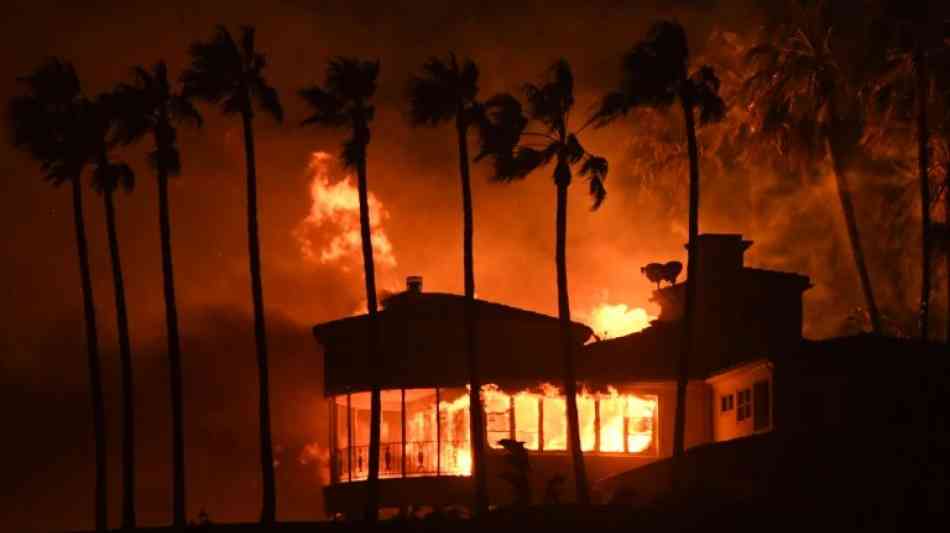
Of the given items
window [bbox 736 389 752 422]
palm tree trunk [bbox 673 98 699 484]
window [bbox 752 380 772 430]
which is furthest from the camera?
window [bbox 736 389 752 422]

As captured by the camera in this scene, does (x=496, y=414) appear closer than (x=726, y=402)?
No

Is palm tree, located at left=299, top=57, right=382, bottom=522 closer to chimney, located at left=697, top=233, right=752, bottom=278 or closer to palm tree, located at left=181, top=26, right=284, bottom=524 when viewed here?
palm tree, located at left=181, top=26, right=284, bottom=524

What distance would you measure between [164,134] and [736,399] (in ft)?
64.5

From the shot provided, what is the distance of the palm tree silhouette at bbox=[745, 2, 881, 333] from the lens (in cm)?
6431

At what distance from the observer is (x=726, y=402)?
59875mm

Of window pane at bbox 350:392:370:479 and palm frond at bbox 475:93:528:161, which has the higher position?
palm frond at bbox 475:93:528:161

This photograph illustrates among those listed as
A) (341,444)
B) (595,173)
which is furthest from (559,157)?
(341,444)

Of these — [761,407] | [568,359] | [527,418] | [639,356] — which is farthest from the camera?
[639,356]

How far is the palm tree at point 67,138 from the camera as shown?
54500 millimetres

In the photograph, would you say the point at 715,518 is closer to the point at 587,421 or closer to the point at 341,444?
the point at 587,421

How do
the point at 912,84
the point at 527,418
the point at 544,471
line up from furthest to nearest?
the point at 527,418, the point at 912,84, the point at 544,471

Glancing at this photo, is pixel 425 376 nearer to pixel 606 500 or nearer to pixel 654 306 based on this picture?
pixel 606 500

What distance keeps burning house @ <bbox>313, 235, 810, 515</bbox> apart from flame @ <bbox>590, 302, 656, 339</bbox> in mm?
5056

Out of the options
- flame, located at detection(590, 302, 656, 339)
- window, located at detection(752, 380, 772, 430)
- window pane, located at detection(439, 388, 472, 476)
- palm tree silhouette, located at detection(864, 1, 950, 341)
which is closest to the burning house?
window pane, located at detection(439, 388, 472, 476)
